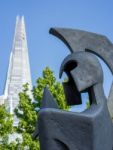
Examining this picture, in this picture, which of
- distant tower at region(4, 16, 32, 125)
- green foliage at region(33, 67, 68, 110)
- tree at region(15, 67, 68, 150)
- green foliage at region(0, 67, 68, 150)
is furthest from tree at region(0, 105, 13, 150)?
distant tower at region(4, 16, 32, 125)

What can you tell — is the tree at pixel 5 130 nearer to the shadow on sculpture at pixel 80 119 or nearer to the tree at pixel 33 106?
the tree at pixel 33 106

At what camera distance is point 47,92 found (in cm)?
830

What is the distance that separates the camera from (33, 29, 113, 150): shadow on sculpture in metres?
7.14

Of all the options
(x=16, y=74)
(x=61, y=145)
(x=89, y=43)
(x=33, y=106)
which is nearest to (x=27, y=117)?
(x=33, y=106)

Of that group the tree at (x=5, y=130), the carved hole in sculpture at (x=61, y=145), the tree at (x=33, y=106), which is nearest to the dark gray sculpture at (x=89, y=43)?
the carved hole in sculpture at (x=61, y=145)

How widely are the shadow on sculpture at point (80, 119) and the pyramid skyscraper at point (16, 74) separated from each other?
948 inches

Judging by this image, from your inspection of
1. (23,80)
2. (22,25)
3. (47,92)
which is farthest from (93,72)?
(22,25)

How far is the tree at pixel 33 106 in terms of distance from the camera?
830 inches

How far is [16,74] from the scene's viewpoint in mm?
34594

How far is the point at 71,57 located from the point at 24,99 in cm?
1479

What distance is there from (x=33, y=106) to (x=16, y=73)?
1288 centimetres

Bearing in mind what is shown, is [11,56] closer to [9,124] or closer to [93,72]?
[9,124]

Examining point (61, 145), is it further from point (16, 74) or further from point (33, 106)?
point (16, 74)

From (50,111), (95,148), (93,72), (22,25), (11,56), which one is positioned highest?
(22,25)
